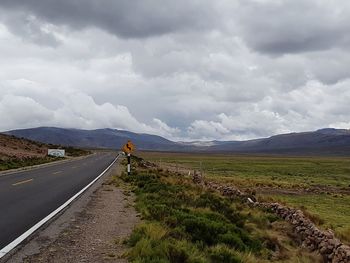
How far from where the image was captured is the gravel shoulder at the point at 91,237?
876 cm

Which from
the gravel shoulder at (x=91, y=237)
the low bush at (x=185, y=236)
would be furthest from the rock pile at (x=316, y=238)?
the gravel shoulder at (x=91, y=237)

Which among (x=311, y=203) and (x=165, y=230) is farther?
(x=311, y=203)

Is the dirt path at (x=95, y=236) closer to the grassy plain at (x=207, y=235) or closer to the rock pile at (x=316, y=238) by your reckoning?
the grassy plain at (x=207, y=235)

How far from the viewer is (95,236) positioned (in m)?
10.8

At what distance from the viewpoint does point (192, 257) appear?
8781mm

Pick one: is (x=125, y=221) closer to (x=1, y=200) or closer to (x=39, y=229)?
(x=39, y=229)

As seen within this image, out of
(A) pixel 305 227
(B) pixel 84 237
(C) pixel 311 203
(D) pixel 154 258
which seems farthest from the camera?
(C) pixel 311 203

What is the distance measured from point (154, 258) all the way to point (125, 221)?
492 centimetres

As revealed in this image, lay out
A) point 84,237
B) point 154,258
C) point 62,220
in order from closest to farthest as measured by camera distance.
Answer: point 154,258, point 84,237, point 62,220

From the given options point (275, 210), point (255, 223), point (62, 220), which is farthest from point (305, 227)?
point (62, 220)

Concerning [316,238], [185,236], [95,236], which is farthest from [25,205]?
[316,238]

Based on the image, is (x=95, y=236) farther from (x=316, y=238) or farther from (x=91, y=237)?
(x=316, y=238)

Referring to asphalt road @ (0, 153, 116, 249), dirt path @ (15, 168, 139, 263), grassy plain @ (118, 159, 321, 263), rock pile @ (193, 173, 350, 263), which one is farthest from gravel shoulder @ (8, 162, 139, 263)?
rock pile @ (193, 173, 350, 263)

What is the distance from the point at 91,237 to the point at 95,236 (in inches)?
5.9
